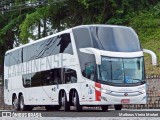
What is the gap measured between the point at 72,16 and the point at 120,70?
22.0m

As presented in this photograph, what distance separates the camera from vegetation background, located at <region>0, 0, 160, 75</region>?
3647cm

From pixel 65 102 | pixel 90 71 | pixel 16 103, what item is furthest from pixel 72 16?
pixel 90 71

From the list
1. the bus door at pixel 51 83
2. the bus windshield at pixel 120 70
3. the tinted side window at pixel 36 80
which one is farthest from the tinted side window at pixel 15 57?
the bus windshield at pixel 120 70

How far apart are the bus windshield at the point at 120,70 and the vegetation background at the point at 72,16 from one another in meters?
11.2

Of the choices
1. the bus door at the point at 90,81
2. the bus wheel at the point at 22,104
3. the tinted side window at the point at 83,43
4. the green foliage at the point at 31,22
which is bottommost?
the bus wheel at the point at 22,104

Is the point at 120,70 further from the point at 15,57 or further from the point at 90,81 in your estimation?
the point at 15,57

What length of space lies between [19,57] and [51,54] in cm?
507

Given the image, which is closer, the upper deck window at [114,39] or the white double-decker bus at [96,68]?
the white double-decker bus at [96,68]

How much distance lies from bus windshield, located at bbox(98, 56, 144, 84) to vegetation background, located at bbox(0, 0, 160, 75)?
11.2m

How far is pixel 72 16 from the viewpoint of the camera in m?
41.1

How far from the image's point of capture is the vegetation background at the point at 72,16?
120ft

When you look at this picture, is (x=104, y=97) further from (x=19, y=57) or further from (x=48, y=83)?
(x=19, y=57)

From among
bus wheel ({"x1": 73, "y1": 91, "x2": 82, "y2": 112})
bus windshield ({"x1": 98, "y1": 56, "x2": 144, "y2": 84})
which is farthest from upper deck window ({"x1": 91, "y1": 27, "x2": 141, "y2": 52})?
bus wheel ({"x1": 73, "y1": 91, "x2": 82, "y2": 112})

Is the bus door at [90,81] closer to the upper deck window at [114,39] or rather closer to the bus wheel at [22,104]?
the upper deck window at [114,39]
